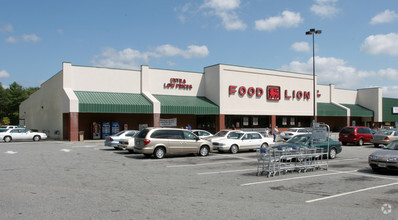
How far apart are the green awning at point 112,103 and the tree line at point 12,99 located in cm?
6328

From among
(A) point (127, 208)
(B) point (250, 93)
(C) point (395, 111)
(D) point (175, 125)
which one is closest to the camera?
(A) point (127, 208)

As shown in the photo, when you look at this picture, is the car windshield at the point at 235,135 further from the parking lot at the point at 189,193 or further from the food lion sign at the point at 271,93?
the food lion sign at the point at 271,93

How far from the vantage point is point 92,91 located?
32.3 metres

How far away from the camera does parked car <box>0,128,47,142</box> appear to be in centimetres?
3147

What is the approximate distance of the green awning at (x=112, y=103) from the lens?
3003cm

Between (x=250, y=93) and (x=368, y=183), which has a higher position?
(x=250, y=93)

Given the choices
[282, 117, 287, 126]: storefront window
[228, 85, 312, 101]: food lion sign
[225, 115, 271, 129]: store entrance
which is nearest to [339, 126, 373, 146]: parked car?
[225, 115, 271, 129]: store entrance

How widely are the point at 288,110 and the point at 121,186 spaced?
38155 mm

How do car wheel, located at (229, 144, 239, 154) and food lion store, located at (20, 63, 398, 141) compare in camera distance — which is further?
food lion store, located at (20, 63, 398, 141)

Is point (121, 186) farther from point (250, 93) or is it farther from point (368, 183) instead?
point (250, 93)

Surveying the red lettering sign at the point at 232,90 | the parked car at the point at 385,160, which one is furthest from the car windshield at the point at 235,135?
the red lettering sign at the point at 232,90

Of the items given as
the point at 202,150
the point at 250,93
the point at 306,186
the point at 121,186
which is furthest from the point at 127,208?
the point at 250,93

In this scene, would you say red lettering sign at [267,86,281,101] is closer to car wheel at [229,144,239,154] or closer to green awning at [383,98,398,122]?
car wheel at [229,144,239,154]

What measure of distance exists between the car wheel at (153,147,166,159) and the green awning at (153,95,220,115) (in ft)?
53.8
